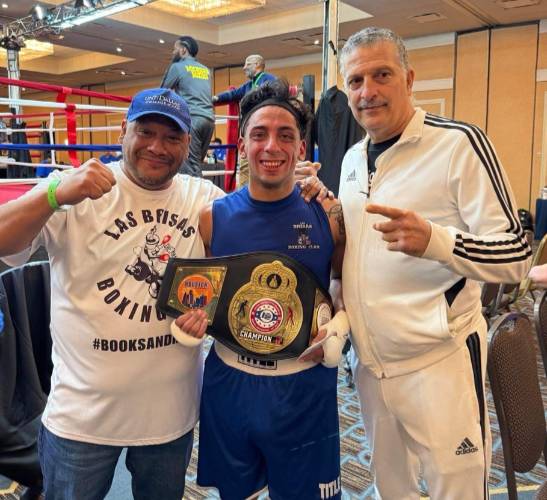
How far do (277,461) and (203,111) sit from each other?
388cm

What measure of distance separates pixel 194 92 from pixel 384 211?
12.5ft

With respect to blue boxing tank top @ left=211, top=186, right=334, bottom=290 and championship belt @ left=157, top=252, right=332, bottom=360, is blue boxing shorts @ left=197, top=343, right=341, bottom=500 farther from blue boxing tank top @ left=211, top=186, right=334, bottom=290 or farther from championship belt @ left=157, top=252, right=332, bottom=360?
blue boxing tank top @ left=211, top=186, right=334, bottom=290

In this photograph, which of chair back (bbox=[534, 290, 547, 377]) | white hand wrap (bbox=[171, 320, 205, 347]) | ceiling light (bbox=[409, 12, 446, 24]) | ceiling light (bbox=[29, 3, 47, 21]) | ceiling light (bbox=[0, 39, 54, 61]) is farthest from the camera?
ceiling light (bbox=[0, 39, 54, 61])

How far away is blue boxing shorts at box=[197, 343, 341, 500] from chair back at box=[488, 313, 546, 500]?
0.40 meters

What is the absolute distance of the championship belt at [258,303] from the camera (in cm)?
123

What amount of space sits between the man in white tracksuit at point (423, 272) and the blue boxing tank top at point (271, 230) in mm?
132

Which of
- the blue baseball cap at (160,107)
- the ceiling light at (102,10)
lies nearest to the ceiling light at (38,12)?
the ceiling light at (102,10)

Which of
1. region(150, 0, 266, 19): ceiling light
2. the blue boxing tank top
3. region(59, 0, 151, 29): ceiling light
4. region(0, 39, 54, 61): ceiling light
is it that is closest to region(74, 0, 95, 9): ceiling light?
region(59, 0, 151, 29): ceiling light

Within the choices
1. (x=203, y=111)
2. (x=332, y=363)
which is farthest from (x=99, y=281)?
(x=203, y=111)

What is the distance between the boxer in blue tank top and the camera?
4.10ft

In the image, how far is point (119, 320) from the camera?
1.18 m

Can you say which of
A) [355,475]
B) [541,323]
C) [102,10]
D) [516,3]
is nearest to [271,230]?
[541,323]

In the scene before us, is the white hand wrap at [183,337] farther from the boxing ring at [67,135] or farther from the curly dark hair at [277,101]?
the boxing ring at [67,135]

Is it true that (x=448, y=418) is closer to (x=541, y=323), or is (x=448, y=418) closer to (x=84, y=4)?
(x=541, y=323)
